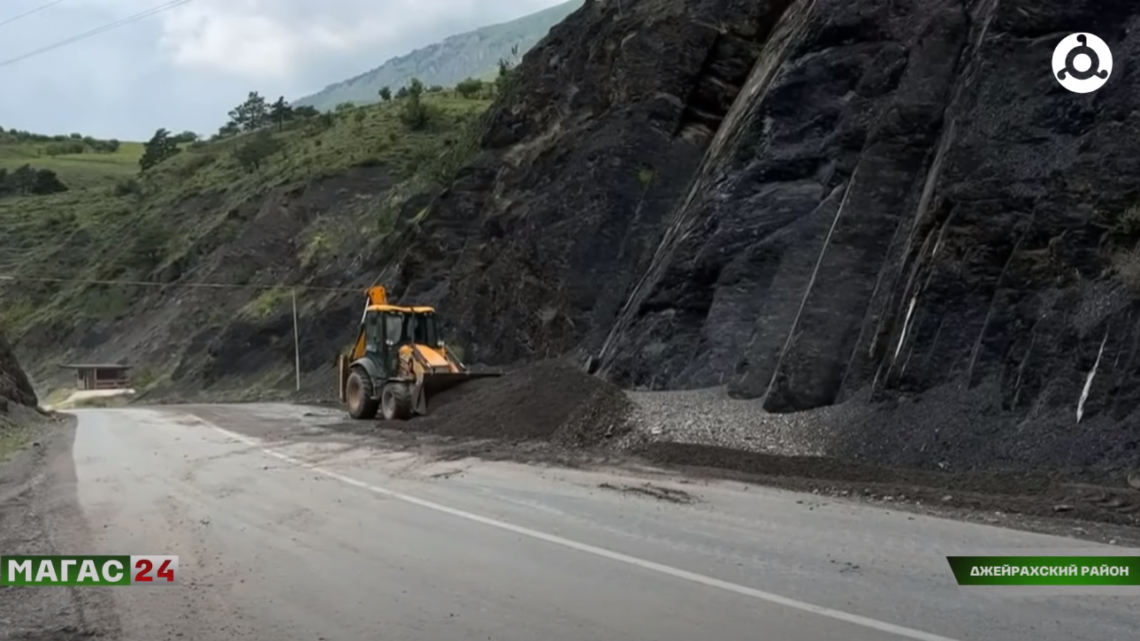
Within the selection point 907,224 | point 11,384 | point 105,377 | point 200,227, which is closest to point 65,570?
point 907,224

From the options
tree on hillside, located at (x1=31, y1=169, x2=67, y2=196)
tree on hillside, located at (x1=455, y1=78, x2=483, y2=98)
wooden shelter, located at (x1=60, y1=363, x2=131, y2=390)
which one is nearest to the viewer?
wooden shelter, located at (x1=60, y1=363, x2=131, y2=390)

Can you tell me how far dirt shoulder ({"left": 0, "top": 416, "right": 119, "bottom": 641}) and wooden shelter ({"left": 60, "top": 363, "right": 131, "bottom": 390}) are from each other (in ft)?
143

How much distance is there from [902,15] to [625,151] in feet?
34.1

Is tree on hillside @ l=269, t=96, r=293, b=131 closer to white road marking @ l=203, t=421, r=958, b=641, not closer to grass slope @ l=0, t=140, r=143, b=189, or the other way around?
grass slope @ l=0, t=140, r=143, b=189

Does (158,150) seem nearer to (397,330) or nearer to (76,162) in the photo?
(76,162)

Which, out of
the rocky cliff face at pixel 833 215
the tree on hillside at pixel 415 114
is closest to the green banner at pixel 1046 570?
the rocky cliff face at pixel 833 215

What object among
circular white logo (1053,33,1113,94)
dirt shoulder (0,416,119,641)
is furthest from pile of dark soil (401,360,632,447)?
circular white logo (1053,33,1113,94)

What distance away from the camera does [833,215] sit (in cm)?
2042

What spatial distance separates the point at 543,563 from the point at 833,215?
44.8 ft

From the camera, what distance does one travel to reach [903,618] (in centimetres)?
658

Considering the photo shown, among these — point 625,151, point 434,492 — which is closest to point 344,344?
point 625,151

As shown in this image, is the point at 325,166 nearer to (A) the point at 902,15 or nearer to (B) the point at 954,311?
(A) the point at 902,15

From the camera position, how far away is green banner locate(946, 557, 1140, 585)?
751cm

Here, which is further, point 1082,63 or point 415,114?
point 415,114
